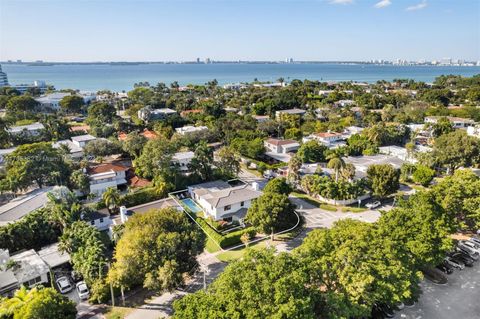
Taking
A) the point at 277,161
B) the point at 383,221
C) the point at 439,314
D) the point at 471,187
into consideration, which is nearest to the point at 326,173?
the point at 277,161

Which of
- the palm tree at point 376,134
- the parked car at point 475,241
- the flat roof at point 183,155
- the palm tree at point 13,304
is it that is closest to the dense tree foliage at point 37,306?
the palm tree at point 13,304

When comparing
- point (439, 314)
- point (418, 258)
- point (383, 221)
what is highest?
point (383, 221)

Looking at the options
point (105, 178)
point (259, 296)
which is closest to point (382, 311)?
point (259, 296)

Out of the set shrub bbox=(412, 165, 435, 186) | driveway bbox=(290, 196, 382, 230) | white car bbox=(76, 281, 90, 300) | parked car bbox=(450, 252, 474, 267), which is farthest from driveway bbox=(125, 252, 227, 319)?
shrub bbox=(412, 165, 435, 186)

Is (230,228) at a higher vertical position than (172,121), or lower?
lower

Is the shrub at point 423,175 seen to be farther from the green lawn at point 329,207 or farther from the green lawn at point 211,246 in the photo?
the green lawn at point 211,246

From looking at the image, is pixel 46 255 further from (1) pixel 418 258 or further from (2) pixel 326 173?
(2) pixel 326 173

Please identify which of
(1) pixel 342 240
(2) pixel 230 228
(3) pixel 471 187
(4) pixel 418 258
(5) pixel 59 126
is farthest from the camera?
(5) pixel 59 126
